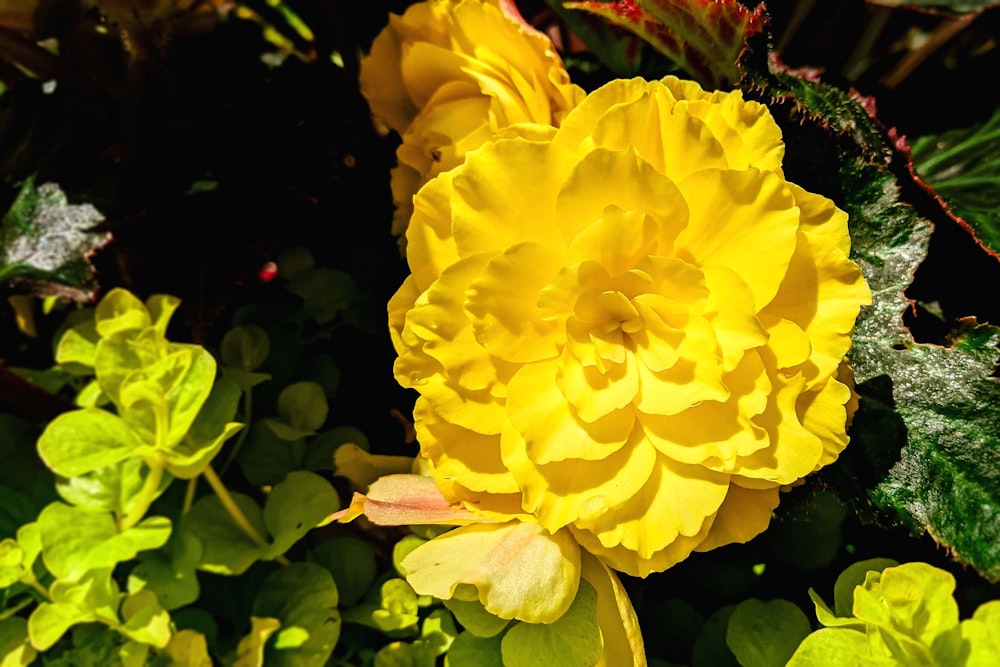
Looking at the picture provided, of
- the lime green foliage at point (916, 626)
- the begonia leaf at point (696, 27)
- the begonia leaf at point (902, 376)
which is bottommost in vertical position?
the lime green foliage at point (916, 626)

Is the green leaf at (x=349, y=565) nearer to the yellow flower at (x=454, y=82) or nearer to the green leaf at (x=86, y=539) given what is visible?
the green leaf at (x=86, y=539)

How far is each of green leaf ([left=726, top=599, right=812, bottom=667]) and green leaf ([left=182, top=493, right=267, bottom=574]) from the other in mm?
333

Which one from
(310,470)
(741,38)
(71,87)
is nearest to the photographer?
(741,38)

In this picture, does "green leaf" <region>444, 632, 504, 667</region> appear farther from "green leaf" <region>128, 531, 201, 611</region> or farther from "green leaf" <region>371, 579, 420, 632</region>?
"green leaf" <region>128, 531, 201, 611</region>

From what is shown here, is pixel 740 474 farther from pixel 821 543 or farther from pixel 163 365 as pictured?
pixel 163 365

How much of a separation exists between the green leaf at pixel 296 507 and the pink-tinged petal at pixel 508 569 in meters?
0.12

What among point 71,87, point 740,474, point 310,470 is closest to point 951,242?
point 740,474

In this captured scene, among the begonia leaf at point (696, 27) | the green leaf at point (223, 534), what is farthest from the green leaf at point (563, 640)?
the begonia leaf at point (696, 27)

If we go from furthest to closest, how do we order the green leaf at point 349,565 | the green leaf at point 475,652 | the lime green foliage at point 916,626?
the green leaf at point 349,565 < the green leaf at point 475,652 < the lime green foliage at point 916,626

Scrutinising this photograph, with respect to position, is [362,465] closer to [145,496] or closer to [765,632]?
[145,496]

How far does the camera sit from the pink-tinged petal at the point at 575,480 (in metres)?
0.44

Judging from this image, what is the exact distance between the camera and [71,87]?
30.7 inches

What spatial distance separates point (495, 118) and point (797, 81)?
0.22m

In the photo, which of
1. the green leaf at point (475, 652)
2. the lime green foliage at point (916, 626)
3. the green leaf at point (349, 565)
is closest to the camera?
the lime green foliage at point (916, 626)
